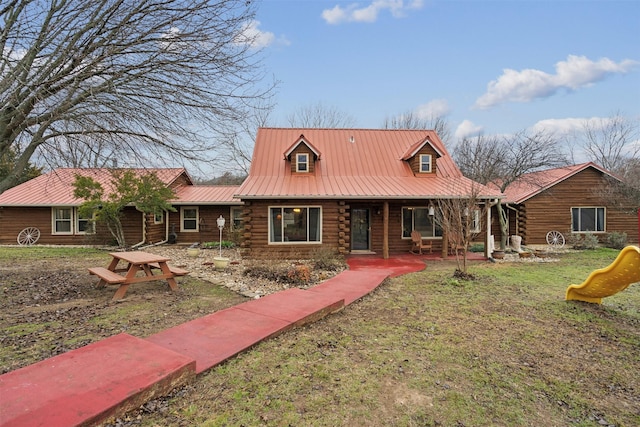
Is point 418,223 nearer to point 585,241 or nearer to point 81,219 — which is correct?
point 585,241

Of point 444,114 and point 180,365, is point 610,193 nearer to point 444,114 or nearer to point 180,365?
point 444,114

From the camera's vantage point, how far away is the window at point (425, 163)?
1412 cm

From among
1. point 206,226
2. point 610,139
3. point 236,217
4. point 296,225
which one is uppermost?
point 610,139

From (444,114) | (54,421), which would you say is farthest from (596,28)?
(444,114)

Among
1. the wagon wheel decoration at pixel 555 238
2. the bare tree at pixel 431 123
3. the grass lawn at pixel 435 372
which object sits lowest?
the grass lawn at pixel 435 372

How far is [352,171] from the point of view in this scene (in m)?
14.2

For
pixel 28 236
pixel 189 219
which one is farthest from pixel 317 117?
pixel 28 236

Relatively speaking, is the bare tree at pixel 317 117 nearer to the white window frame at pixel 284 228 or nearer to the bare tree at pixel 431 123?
the bare tree at pixel 431 123

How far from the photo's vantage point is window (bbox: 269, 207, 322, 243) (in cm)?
1204

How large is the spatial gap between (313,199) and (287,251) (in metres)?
2.22

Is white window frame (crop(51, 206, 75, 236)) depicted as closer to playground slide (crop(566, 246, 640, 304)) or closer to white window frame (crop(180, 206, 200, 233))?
white window frame (crop(180, 206, 200, 233))

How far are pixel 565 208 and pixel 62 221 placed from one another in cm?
2600

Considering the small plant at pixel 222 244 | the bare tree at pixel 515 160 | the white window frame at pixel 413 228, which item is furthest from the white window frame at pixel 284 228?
the bare tree at pixel 515 160

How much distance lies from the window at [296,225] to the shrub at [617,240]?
1450 cm
